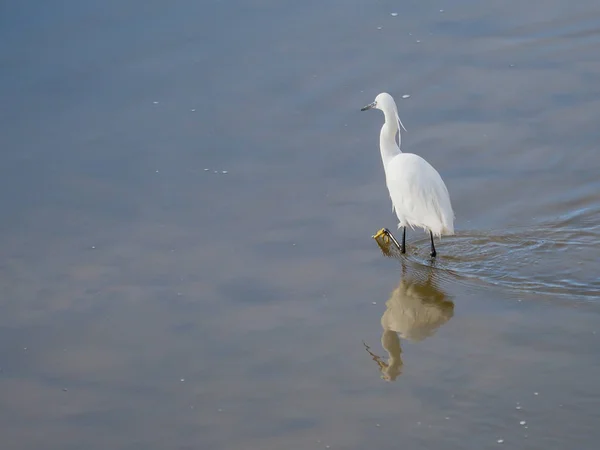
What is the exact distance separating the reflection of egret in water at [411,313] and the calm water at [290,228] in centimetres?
2

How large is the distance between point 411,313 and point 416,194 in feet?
3.37

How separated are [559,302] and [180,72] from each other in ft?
16.8

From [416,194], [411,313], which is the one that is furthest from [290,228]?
[411,313]

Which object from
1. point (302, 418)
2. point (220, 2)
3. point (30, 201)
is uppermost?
point (220, 2)

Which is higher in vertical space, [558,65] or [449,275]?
[558,65]

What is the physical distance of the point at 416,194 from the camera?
7.07 meters

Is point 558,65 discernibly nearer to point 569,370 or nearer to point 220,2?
point 220,2

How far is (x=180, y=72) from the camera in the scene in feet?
32.6

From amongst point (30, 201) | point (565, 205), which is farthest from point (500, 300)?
point (30, 201)

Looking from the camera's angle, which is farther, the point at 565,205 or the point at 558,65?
the point at 558,65

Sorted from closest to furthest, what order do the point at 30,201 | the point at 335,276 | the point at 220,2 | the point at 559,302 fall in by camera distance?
the point at 559,302 → the point at 335,276 → the point at 30,201 → the point at 220,2

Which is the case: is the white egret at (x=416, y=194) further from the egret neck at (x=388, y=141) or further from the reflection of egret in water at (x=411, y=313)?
the reflection of egret in water at (x=411, y=313)

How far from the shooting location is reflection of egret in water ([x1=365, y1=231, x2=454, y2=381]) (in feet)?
19.5

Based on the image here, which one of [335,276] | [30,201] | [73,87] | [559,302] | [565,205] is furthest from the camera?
[73,87]
